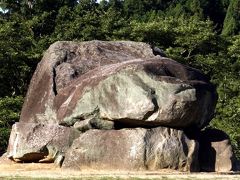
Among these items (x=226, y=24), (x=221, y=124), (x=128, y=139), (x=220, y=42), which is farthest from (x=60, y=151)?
(x=226, y=24)

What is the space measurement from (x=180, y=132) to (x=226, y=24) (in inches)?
1309

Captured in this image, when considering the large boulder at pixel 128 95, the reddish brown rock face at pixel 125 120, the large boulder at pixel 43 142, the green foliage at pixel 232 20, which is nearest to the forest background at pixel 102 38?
the green foliage at pixel 232 20

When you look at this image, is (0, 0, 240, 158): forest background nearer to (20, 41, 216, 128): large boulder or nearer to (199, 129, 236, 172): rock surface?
(20, 41, 216, 128): large boulder

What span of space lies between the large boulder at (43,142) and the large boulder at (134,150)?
589mm

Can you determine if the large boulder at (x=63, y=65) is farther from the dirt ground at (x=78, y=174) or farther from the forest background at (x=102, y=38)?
the forest background at (x=102, y=38)

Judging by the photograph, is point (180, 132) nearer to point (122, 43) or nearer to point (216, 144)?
point (216, 144)

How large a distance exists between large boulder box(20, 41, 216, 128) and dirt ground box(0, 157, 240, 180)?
58.0 inches

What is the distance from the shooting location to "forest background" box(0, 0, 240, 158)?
29.5m

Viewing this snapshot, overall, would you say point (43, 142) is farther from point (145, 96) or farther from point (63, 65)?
point (145, 96)

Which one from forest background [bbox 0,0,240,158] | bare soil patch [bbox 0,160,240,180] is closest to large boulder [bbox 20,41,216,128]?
bare soil patch [bbox 0,160,240,180]

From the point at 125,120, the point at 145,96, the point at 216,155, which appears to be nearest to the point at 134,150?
the point at 125,120

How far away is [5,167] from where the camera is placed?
58.5 feet

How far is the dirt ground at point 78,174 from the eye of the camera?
1415 centimetres

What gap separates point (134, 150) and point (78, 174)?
5.61 ft
